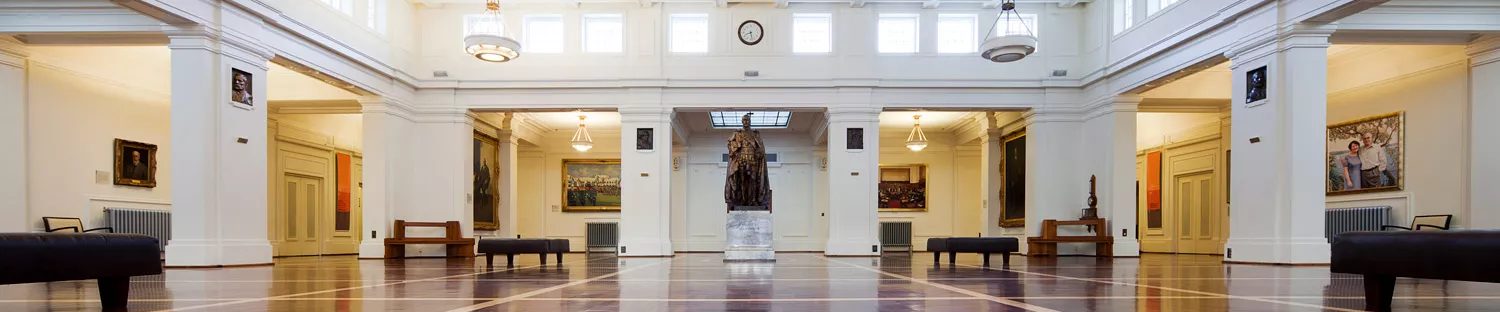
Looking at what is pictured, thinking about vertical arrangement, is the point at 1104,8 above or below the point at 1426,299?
above

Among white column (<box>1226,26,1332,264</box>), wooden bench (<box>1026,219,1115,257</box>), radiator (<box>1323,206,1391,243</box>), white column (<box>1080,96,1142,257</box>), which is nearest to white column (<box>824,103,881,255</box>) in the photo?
wooden bench (<box>1026,219,1115,257</box>)

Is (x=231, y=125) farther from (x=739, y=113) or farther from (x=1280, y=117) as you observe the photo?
(x=1280, y=117)

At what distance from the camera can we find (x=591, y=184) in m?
26.1

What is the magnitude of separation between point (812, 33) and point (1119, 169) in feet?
20.7

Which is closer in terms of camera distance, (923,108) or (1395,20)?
(1395,20)

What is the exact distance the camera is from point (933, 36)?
708 inches

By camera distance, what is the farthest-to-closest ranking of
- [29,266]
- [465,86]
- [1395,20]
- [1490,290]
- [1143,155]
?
[1143,155] → [465,86] → [1395,20] → [1490,290] → [29,266]

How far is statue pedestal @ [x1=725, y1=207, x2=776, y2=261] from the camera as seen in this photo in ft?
47.5

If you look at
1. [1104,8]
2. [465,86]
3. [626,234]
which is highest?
[1104,8]

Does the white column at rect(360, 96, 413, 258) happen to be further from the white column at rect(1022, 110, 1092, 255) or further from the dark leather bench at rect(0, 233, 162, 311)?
the dark leather bench at rect(0, 233, 162, 311)

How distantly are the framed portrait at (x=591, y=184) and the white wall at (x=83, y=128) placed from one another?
11.8 meters

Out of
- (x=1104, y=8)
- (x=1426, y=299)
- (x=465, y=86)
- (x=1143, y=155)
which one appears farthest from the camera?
(x=1143, y=155)

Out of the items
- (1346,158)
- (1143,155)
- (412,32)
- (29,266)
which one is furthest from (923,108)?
(29,266)

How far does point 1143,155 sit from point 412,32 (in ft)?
58.4
